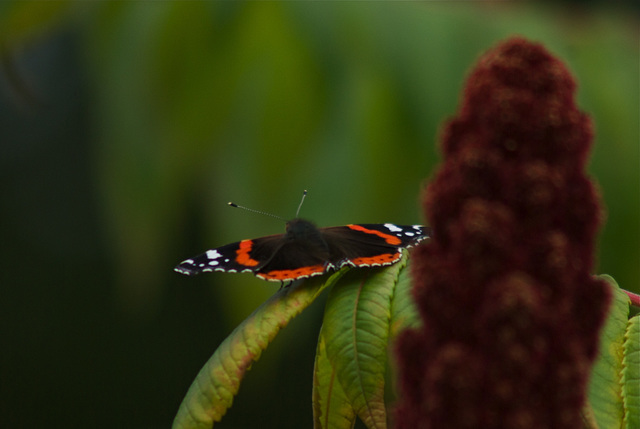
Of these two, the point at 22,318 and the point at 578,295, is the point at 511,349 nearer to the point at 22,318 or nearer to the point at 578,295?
the point at 578,295

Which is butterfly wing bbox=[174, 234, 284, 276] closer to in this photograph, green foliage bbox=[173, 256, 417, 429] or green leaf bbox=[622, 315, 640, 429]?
green foliage bbox=[173, 256, 417, 429]

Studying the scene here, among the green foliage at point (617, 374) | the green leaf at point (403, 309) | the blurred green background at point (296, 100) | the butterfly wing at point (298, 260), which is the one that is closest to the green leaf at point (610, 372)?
the green foliage at point (617, 374)

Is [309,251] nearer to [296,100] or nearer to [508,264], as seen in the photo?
[508,264]

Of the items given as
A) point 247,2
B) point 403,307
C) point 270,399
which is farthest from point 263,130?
point 270,399

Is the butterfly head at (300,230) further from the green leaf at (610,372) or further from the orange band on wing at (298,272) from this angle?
the green leaf at (610,372)

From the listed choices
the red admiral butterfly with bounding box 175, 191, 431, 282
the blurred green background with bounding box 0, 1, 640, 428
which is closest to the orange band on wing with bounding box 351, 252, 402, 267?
the red admiral butterfly with bounding box 175, 191, 431, 282

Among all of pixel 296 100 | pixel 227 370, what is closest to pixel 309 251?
pixel 227 370
